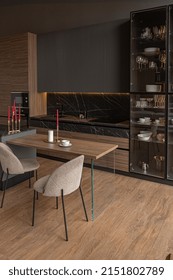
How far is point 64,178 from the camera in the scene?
8.46ft

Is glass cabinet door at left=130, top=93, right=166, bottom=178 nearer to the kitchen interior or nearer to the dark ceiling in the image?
the kitchen interior

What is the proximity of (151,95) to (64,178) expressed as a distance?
212cm

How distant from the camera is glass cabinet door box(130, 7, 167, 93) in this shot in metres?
4.05

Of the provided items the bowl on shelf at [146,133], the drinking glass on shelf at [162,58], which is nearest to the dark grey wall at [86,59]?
the drinking glass on shelf at [162,58]

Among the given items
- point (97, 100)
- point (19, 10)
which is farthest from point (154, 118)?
point (19, 10)

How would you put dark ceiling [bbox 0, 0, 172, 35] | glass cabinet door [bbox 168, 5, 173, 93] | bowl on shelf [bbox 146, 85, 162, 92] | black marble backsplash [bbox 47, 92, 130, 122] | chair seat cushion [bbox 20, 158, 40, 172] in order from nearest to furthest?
1. chair seat cushion [bbox 20, 158, 40, 172]
2. glass cabinet door [bbox 168, 5, 173, 93]
3. bowl on shelf [bbox 146, 85, 162, 92]
4. dark ceiling [bbox 0, 0, 172, 35]
5. black marble backsplash [bbox 47, 92, 130, 122]

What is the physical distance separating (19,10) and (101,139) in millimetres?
3307

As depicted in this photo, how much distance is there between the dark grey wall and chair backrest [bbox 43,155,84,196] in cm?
218

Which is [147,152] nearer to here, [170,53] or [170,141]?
[170,141]

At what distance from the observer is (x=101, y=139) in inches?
179

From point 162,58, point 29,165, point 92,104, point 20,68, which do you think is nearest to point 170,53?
point 162,58

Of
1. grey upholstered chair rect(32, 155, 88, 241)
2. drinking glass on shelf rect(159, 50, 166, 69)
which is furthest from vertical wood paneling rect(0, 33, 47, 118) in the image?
grey upholstered chair rect(32, 155, 88, 241)

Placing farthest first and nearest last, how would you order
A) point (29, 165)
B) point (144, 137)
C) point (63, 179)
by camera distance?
point (144, 137)
point (29, 165)
point (63, 179)
